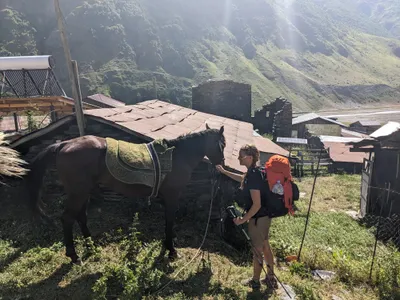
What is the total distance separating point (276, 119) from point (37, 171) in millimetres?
24129

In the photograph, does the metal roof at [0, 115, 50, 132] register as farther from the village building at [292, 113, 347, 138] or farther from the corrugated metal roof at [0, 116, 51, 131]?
the village building at [292, 113, 347, 138]

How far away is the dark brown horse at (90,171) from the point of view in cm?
450

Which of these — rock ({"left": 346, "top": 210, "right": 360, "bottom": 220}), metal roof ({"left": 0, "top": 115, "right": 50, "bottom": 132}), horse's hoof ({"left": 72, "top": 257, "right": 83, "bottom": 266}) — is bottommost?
rock ({"left": 346, "top": 210, "right": 360, "bottom": 220})

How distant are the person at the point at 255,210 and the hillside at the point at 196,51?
4449 cm

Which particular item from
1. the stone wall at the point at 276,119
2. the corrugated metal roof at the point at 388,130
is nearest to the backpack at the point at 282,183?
the corrugated metal roof at the point at 388,130

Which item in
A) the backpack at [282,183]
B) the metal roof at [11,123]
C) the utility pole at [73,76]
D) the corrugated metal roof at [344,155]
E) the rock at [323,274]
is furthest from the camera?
the corrugated metal roof at [344,155]

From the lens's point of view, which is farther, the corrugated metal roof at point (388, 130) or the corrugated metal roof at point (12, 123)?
the corrugated metal roof at point (12, 123)

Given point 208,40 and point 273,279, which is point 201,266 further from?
point 208,40

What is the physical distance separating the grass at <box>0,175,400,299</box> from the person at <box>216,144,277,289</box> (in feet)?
1.01

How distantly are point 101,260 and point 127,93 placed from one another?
153 feet

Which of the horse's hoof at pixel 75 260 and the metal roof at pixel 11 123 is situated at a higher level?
the metal roof at pixel 11 123

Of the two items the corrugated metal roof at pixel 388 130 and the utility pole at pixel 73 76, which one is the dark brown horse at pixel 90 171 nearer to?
the utility pole at pixel 73 76

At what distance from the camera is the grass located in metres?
4.02

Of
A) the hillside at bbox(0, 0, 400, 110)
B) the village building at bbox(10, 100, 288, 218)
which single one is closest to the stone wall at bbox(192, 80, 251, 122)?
the village building at bbox(10, 100, 288, 218)
